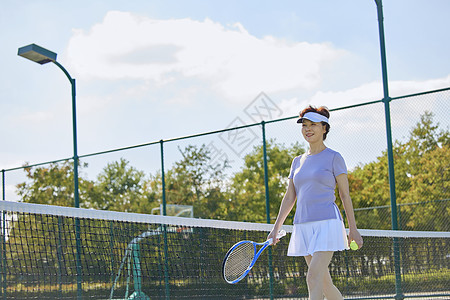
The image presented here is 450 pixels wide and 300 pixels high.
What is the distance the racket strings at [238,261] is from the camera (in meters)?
4.35

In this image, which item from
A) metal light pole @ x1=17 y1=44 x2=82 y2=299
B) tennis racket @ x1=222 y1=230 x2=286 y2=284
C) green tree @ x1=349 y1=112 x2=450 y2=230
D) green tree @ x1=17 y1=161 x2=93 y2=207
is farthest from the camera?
green tree @ x1=17 y1=161 x2=93 y2=207

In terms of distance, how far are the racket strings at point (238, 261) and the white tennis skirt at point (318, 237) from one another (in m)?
0.43

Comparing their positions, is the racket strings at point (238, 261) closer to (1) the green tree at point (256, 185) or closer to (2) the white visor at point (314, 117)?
(2) the white visor at point (314, 117)

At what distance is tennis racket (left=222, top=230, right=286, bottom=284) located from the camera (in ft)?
14.2

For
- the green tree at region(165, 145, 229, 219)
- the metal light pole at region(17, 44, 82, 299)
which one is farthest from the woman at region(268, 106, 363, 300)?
the green tree at region(165, 145, 229, 219)

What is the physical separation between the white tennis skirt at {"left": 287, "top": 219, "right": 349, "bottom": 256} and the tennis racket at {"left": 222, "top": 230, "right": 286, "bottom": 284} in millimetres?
217

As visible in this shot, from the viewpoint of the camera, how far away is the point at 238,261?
4.44 metres

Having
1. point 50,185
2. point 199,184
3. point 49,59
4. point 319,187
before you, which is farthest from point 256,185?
point 319,187

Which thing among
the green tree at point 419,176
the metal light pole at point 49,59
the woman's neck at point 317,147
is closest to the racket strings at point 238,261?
the woman's neck at point 317,147

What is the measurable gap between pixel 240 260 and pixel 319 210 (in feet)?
2.50

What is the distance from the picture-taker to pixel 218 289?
7703 millimetres

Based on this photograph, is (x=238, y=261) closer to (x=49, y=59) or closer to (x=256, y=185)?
(x=49, y=59)

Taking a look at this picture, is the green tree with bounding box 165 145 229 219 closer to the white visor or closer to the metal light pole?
the metal light pole

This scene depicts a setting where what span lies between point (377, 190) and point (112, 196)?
18.7 feet
